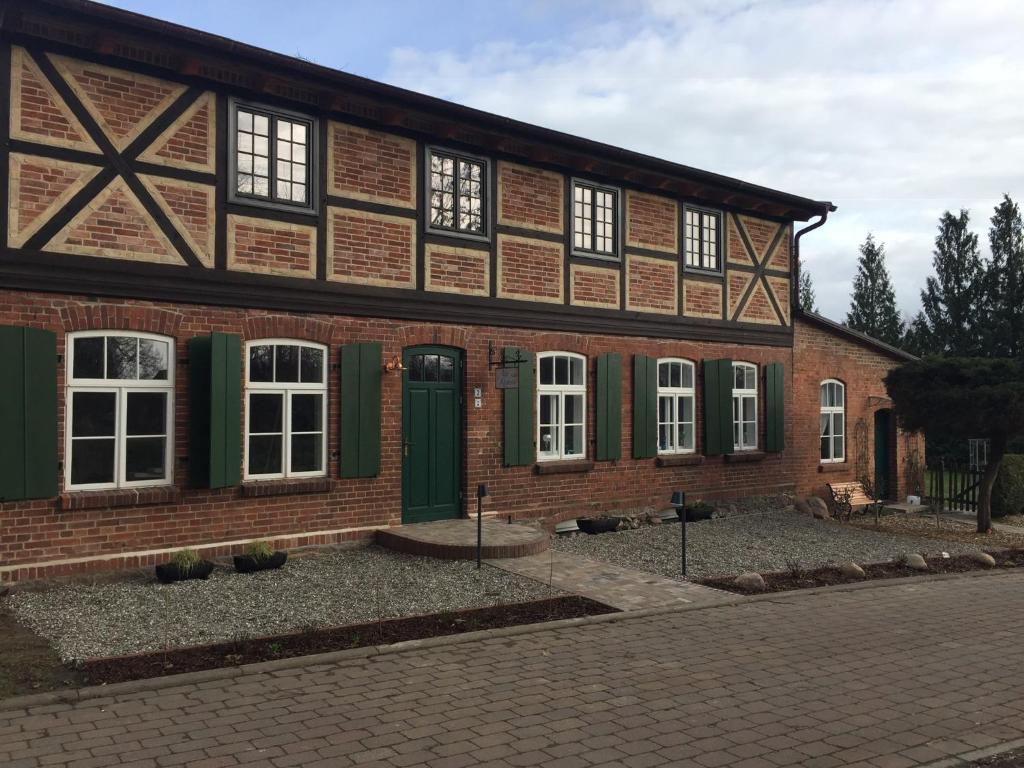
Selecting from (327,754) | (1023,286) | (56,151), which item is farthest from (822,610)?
(1023,286)

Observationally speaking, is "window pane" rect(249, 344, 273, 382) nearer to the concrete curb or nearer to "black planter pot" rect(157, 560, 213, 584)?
"black planter pot" rect(157, 560, 213, 584)

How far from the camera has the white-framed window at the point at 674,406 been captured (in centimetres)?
1404

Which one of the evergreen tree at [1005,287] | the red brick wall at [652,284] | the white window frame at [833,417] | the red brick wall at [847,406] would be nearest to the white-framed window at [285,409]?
the red brick wall at [652,284]

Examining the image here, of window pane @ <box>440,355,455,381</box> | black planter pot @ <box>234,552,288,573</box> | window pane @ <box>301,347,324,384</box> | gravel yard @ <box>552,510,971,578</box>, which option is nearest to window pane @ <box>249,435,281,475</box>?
window pane @ <box>301,347,324,384</box>

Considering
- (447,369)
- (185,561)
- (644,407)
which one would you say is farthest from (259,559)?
(644,407)

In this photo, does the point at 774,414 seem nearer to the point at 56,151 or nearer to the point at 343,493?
the point at 343,493

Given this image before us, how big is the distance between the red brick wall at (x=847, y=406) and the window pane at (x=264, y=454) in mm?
9925

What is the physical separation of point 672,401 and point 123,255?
8685mm

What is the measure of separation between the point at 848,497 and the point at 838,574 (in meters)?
6.42

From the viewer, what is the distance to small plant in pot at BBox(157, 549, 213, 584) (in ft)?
27.5

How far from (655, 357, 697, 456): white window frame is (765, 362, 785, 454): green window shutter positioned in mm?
1851

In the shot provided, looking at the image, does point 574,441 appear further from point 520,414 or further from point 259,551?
point 259,551

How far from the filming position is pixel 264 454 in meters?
9.77

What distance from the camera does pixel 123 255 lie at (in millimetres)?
8742
